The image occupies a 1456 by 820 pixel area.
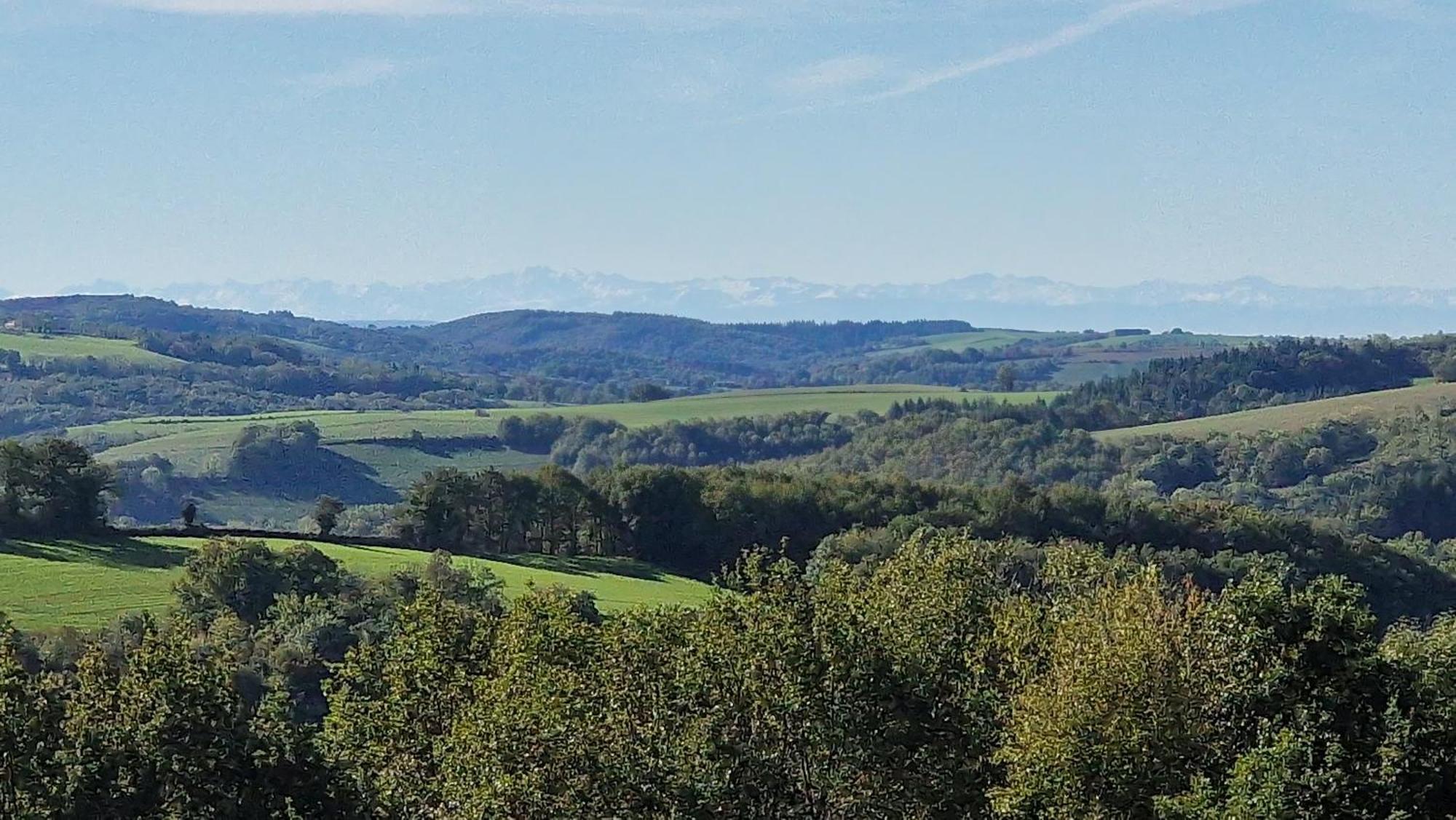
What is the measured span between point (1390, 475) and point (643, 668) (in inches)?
6472

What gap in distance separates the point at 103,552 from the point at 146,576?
6.82m

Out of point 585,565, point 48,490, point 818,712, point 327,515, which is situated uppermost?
point 818,712

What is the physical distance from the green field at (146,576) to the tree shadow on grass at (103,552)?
2.5 inches

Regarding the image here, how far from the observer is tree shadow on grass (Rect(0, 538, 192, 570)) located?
271 feet

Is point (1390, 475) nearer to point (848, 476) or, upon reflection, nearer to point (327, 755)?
point (848, 476)

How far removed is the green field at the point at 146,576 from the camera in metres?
70.6

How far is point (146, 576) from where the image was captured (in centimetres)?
8019

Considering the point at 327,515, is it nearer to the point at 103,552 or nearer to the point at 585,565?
the point at 585,565

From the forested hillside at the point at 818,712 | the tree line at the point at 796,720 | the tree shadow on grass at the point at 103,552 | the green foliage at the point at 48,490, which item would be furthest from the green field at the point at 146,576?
the tree line at the point at 796,720

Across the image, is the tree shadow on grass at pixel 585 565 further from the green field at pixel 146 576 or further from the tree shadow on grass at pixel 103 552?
the tree shadow on grass at pixel 103 552

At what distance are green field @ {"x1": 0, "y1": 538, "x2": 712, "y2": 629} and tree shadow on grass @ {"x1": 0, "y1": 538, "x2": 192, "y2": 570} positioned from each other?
0.06 meters

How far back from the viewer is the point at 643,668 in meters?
31.2

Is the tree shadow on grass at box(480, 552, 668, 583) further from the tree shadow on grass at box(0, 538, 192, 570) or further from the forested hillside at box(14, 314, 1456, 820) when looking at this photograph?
the forested hillside at box(14, 314, 1456, 820)

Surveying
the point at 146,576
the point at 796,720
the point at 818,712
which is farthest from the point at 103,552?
the point at 818,712
